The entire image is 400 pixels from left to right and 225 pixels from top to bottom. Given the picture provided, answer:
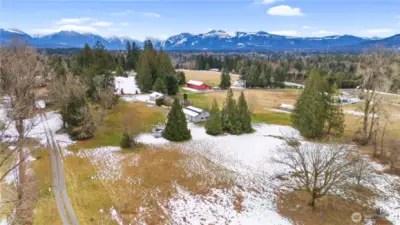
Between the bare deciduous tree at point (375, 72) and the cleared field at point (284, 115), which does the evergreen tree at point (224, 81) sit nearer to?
the cleared field at point (284, 115)

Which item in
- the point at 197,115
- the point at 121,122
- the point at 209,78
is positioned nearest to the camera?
the point at 121,122

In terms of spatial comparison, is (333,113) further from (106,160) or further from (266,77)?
(266,77)

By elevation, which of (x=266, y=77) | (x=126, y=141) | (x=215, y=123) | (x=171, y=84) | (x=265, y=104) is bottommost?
(x=126, y=141)

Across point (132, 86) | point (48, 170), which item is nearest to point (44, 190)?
point (48, 170)

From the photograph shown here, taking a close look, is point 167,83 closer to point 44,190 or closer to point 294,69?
point 44,190

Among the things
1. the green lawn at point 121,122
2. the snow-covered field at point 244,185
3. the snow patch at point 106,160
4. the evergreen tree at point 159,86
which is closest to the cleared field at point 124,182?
the snow patch at point 106,160

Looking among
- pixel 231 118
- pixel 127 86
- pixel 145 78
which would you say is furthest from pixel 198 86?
pixel 231 118

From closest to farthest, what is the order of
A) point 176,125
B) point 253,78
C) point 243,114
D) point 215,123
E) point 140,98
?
point 176,125 < point 215,123 < point 243,114 < point 140,98 < point 253,78
